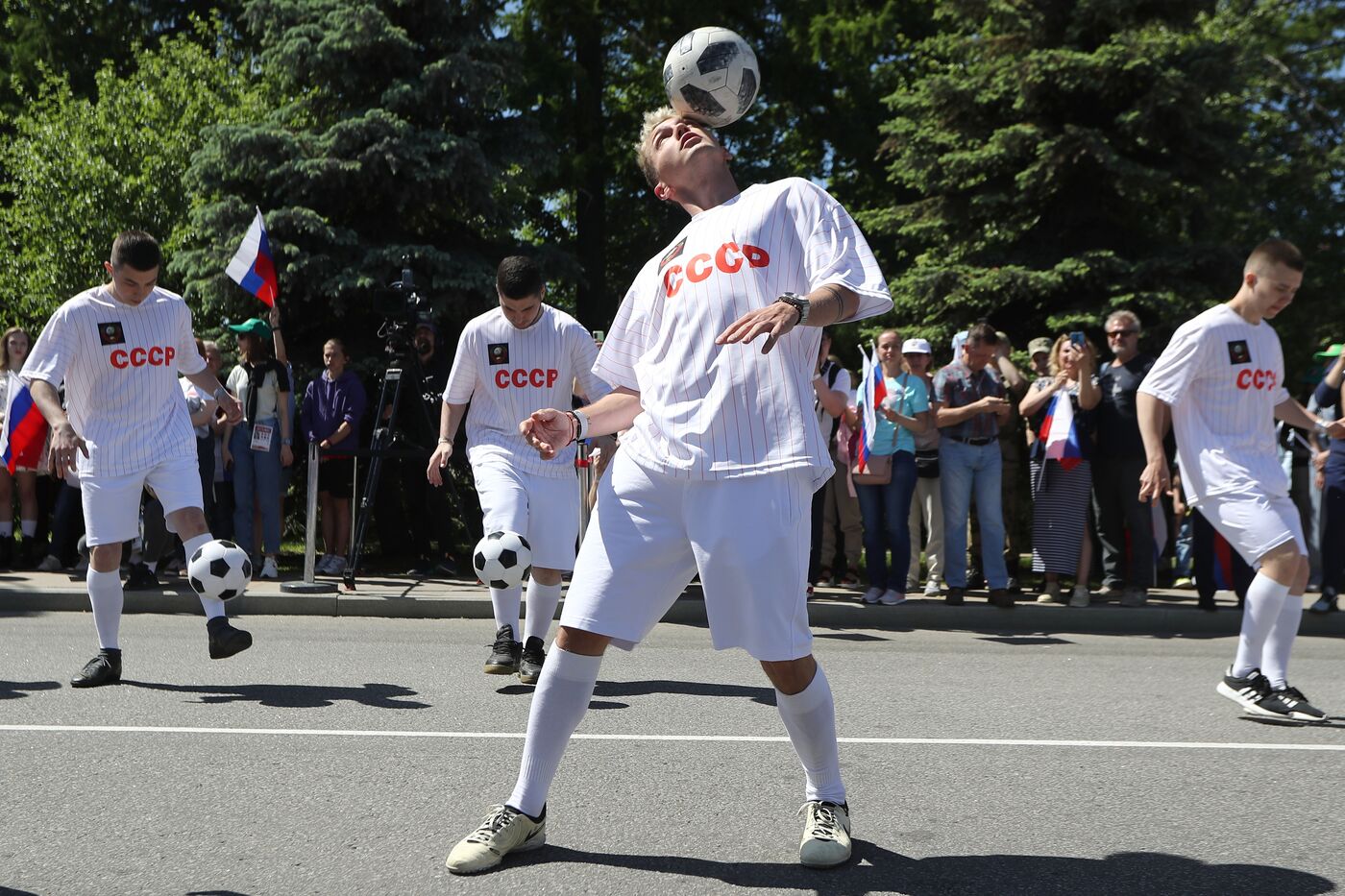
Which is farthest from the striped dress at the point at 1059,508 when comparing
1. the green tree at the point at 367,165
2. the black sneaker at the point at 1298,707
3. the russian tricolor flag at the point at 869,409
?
the green tree at the point at 367,165

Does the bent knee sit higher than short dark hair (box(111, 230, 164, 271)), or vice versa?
short dark hair (box(111, 230, 164, 271))

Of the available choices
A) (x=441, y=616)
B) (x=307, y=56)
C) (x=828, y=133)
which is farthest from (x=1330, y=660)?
(x=828, y=133)

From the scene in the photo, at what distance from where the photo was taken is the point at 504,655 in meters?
7.15

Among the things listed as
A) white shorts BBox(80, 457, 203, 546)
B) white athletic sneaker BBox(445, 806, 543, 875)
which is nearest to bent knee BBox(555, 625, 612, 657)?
white athletic sneaker BBox(445, 806, 543, 875)

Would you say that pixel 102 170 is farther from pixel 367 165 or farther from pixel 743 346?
pixel 743 346

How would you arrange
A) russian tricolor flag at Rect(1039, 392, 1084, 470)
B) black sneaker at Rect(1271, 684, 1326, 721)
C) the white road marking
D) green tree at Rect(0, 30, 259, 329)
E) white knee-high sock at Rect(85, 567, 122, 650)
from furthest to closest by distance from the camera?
1. green tree at Rect(0, 30, 259, 329)
2. russian tricolor flag at Rect(1039, 392, 1084, 470)
3. white knee-high sock at Rect(85, 567, 122, 650)
4. black sneaker at Rect(1271, 684, 1326, 721)
5. the white road marking

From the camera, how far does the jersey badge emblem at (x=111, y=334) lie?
6719mm

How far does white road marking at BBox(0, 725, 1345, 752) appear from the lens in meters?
5.67

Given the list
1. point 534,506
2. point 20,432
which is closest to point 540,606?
point 534,506

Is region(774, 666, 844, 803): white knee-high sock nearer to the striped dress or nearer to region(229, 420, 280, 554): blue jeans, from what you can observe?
the striped dress

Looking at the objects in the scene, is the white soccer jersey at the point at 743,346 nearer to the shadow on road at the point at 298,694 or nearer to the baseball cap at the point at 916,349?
the shadow on road at the point at 298,694

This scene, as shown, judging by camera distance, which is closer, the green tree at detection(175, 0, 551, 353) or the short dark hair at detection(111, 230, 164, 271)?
the short dark hair at detection(111, 230, 164, 271)

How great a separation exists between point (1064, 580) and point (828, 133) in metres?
14.1

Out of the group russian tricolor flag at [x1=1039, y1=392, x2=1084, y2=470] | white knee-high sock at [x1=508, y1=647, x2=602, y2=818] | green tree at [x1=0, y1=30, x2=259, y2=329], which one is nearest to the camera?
white knee-high sock at [x1=508, y1=647, x2=602, y2=818]
